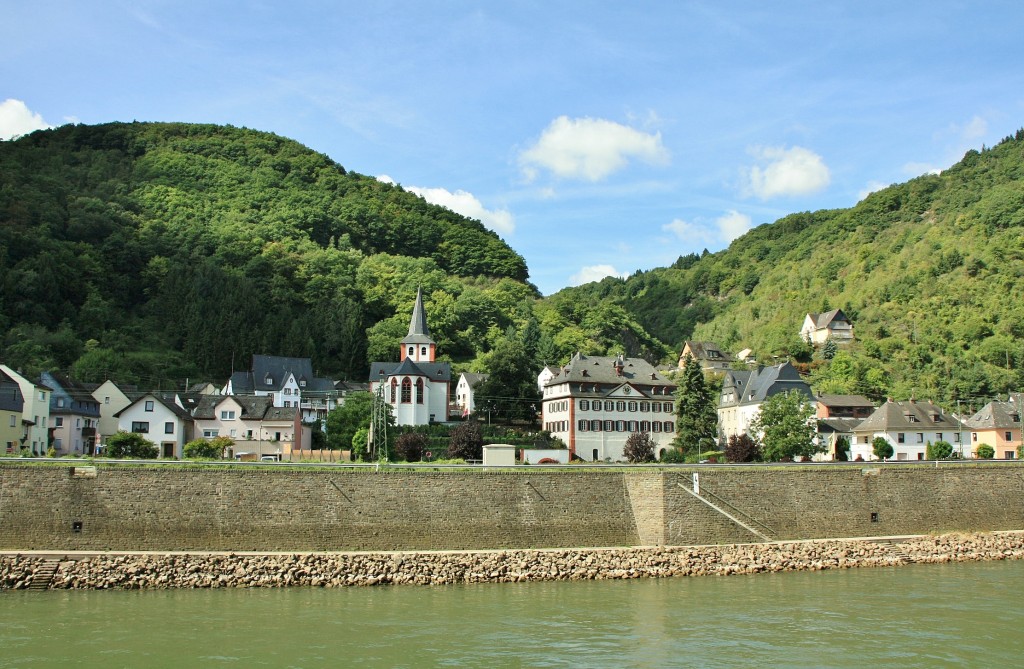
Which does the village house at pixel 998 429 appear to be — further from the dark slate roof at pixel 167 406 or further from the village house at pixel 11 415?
the village house at pixel 11 415

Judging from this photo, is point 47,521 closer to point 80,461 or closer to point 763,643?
point 80,461

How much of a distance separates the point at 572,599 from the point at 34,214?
84665 mm

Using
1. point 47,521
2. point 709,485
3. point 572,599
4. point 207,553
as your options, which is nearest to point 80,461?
point 47,521

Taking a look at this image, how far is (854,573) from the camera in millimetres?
28953

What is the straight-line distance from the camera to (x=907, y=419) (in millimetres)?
53469

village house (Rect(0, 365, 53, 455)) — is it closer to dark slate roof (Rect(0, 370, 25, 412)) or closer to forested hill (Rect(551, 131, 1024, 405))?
dark slate roof (Rect(0, 370, 25, 412))

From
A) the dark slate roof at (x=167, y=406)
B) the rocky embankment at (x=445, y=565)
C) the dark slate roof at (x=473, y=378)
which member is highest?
the dark slate roof at (x=473, y=378)

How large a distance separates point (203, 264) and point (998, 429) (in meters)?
67.7

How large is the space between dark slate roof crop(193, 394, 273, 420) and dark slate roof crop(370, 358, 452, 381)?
9433 mm

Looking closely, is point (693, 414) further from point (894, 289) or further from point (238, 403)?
point (894, 289)

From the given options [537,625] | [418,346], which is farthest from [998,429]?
[537,625]

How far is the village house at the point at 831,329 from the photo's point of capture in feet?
287

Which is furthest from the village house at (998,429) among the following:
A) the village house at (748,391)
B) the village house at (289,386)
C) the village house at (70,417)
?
the village house at (70,417)

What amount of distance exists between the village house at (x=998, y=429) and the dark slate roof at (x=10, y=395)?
162ft
